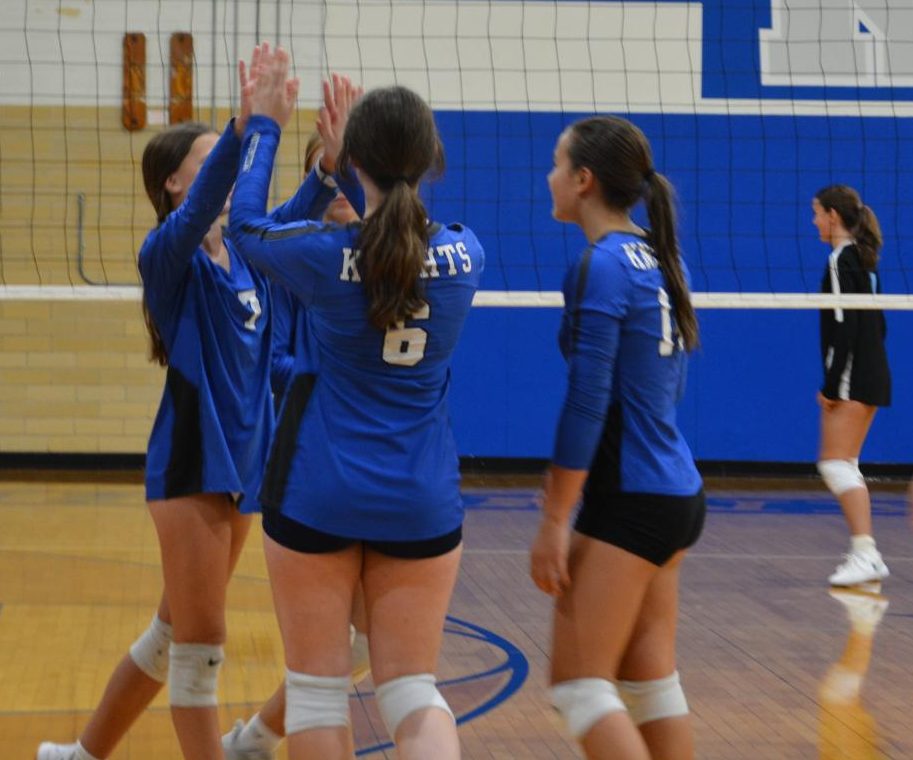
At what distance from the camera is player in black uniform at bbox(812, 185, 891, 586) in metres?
6.40

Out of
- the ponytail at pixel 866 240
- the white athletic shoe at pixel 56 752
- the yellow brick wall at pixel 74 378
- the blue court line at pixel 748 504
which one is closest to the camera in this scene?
the white athletic shoe at pixel 56 752

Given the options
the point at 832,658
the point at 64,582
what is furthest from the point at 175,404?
the point at 64,582

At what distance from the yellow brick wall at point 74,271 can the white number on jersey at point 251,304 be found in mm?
6438

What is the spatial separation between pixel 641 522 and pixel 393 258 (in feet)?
2.34

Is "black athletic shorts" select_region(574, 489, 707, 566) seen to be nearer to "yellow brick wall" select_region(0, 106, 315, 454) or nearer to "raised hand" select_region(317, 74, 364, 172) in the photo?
"raised hand" select_region(317, 74, 364, 172)

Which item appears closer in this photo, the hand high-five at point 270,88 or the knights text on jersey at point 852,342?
the hand high-five at point 270,88

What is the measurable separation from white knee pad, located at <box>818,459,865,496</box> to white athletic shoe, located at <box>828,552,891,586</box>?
307 millimetres

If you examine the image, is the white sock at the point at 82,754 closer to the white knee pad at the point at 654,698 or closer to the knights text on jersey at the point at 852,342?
the white knee pad at the point at 654,698

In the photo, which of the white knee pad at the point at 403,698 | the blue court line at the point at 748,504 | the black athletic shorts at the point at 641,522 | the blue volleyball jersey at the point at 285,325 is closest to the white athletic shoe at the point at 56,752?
the blue volleyball jersey at the point at 285,325

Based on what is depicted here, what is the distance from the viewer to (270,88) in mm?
2605

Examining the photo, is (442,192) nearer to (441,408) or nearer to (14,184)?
(14,184)

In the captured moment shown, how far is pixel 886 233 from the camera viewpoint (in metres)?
9.89

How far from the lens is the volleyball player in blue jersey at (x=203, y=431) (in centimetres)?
296

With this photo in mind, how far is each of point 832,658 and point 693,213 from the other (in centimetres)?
540
